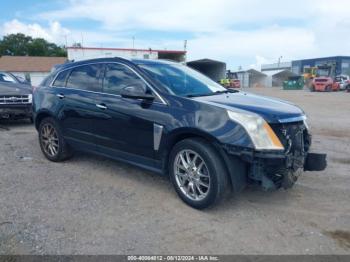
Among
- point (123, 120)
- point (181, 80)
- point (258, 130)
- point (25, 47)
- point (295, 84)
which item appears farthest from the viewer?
point (25, 47)

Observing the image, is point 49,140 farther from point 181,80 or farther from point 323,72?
point 323,72

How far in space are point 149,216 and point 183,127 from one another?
3.47ft

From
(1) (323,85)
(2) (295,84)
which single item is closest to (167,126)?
(1) (323,85)

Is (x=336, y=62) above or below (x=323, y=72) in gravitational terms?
above

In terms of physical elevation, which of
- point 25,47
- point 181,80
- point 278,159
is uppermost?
point 25,47

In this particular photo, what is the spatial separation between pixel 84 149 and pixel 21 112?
4.91 meters

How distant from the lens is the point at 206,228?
11.7 ft

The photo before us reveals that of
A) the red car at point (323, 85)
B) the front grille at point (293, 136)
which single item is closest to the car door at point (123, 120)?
the front grille at point (293, 136)

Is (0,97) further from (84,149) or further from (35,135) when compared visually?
(84,149)

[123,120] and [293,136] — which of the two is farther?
[123,120]

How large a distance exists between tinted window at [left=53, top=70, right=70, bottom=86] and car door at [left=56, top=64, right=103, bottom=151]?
77 millimetres

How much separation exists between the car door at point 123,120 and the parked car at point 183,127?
1 centimetres

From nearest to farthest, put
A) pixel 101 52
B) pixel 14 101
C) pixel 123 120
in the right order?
pixel 123 120, pixel 14 101, pixel 101 52

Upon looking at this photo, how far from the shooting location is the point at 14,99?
30.1 feet
